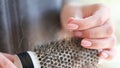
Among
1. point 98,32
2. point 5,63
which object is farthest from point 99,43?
point 5,63

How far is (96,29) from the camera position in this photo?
0.33m

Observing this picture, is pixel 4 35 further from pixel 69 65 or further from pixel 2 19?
pixel 69 65

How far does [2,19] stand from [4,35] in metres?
0.03

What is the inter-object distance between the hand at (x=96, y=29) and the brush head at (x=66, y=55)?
0.04ft

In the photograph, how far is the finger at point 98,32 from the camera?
0.32 metres

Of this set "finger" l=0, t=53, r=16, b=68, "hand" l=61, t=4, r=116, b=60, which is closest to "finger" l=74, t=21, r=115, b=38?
"hand" l=61, t=4, r=116, b=60

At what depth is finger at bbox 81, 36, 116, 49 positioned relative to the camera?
1.00ft

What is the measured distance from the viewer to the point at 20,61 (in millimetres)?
279

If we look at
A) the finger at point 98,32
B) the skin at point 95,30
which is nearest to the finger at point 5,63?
the skin at point 95,30

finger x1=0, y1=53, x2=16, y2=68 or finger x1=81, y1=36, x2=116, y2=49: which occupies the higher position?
finger x1=81, y1=36, x2=116, y2=49

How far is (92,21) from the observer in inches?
12.6

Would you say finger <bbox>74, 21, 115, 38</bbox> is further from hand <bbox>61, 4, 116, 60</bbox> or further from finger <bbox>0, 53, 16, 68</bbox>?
finger <bbox>0, 53, 16, 68</bbox>

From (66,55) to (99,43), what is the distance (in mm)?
58

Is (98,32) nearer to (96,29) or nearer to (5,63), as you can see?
(96,29)
